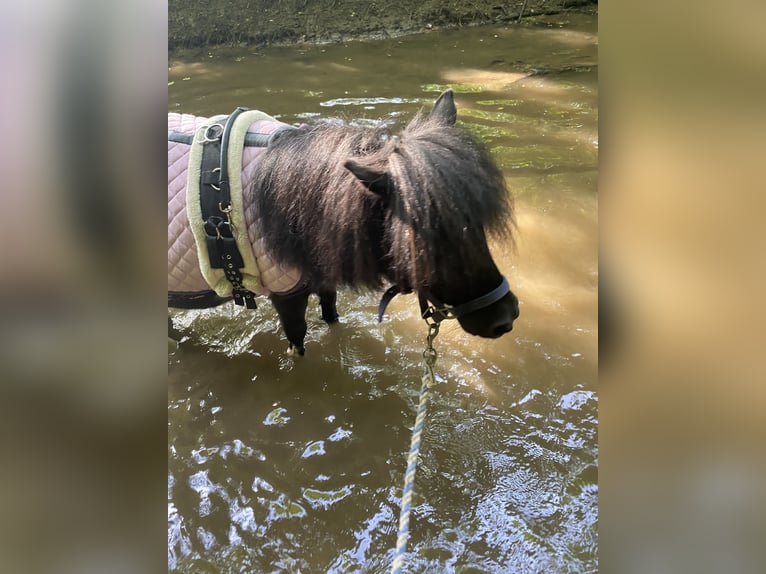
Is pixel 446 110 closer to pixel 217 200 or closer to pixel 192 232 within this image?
Result: pixel 217 200

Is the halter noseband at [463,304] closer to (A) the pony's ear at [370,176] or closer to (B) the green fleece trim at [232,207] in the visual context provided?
(A) the pony's ear at [370,176]

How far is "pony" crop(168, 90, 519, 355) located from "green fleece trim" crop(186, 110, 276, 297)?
0.06m

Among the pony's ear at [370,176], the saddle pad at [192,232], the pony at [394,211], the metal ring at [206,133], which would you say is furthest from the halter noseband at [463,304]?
the metal ring at [206,133]

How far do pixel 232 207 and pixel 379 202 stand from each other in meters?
0.74

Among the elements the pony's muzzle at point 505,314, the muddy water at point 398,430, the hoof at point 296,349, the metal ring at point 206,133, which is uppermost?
the metal ring at point 206,133

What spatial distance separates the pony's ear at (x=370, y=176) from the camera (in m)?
1.92

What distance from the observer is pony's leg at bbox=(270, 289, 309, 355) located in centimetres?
290

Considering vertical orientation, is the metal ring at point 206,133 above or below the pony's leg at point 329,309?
above
